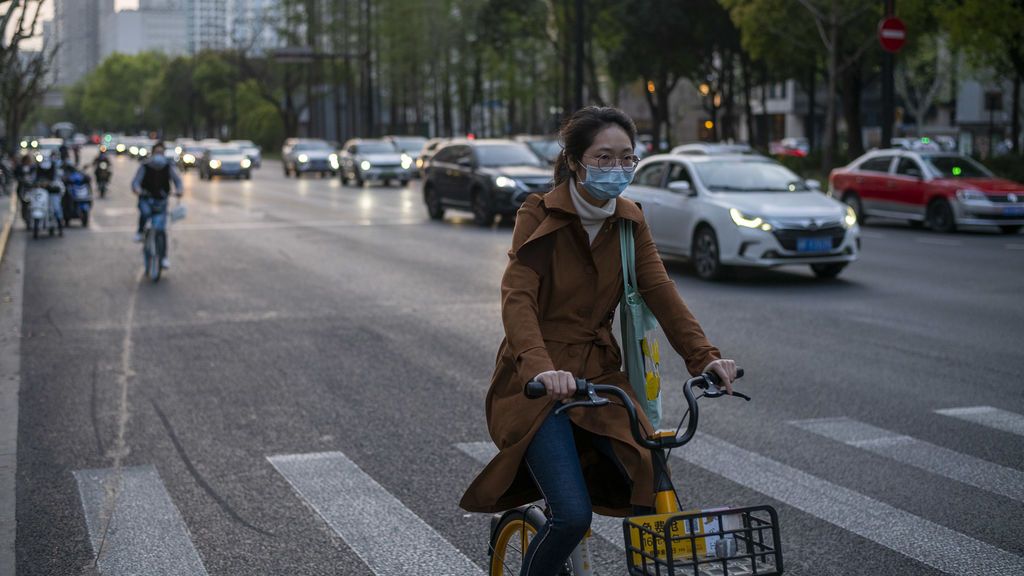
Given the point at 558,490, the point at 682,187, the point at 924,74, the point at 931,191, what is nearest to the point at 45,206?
the point at 682,187

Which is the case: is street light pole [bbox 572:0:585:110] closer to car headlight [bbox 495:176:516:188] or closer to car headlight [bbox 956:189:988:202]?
car headlight [bbox 495:176:516:188]

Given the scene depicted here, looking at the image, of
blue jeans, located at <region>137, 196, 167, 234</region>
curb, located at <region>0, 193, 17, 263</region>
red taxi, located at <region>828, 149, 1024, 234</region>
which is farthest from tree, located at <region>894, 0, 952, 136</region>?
→ blue jeans, located at <region>137, 196, 167, 234</region>

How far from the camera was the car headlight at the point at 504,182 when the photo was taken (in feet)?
85.3

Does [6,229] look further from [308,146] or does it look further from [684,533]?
[308,146]

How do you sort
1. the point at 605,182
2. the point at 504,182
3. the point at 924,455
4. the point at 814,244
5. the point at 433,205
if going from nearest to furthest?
the point at 605,182
the point at 924,455
the point at 814,244
the point at 504,182
the point at 433,205

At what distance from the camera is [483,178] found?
87.4ft

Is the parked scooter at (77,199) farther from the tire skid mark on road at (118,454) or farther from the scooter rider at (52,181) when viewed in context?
the tire skid mark on road at (118,454)

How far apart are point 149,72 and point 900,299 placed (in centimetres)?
18751

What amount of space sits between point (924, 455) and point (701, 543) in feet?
14.0

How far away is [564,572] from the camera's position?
3.95 meters

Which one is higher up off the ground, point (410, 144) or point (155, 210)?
point (410, 144)

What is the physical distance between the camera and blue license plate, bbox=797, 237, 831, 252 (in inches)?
616

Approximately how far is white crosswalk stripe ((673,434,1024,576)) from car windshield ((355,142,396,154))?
38795 mm

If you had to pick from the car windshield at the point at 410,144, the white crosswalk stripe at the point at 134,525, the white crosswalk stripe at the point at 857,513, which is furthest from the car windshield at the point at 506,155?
the car windshield at the point at 410,144
